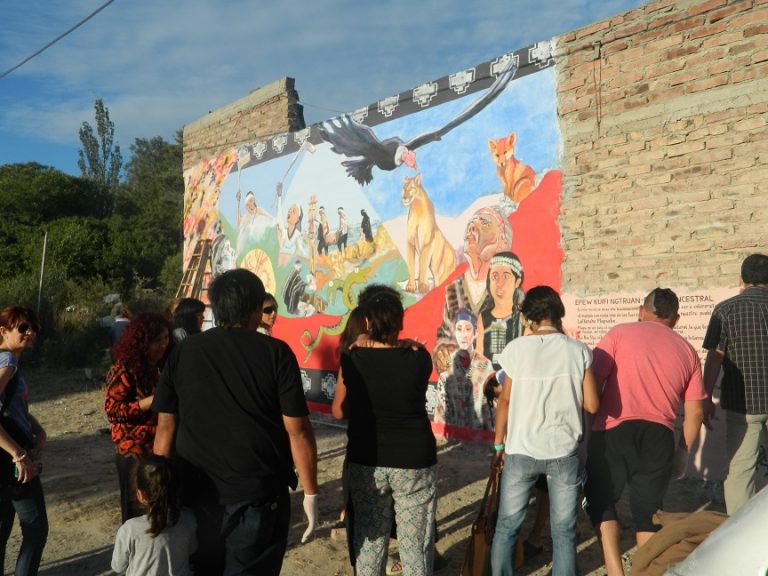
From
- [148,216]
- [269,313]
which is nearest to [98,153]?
[148,216]

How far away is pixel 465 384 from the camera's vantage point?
7609 mm

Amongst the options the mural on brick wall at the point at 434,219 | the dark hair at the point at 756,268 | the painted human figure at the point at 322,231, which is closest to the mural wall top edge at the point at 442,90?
the mural on brick wall at the point at 434,219

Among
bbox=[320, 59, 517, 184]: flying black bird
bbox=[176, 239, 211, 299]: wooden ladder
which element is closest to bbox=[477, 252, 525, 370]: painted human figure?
bbox=[320, 59, 517, 184]: flying black bird

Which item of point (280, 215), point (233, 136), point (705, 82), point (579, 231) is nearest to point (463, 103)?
point (579, 231)

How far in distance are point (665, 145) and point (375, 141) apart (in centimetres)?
408

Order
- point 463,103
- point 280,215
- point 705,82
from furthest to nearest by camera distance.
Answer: point 280,215 < point 463,103 < point 705,82

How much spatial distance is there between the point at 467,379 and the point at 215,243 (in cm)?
670

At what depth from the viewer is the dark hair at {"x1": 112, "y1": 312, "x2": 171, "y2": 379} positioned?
3748 mm

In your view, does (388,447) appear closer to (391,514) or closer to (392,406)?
(392,406)

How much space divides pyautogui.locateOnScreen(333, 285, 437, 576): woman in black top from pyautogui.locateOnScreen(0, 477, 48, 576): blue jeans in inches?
66.8

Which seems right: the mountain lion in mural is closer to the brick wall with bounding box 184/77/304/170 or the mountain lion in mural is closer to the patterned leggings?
the brick wall with bounding box 184/77/304/170

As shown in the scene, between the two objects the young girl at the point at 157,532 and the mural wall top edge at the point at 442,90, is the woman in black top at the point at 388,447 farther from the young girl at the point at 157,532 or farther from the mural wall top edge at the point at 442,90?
the mural wall top edge at the point at 442,90

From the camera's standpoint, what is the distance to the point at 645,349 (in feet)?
12.2

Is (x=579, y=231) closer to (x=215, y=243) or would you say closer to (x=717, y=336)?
(x=717, y=336)
